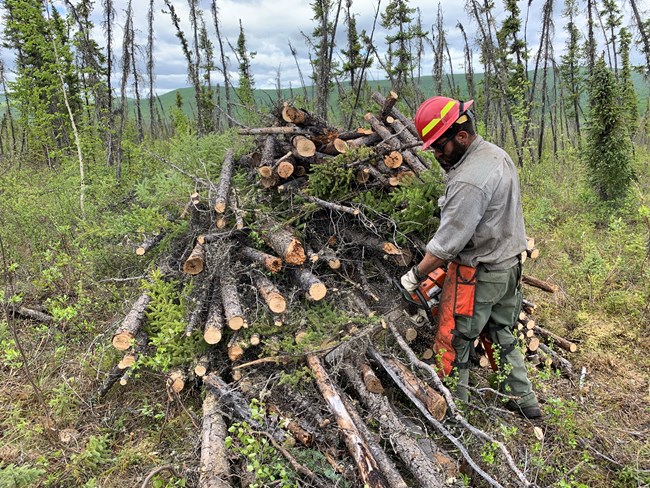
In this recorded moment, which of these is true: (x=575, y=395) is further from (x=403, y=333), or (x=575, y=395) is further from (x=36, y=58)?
Answer: (x=36, y=58)

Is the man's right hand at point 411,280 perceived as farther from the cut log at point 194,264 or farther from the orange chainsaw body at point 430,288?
the cut log at point 194,264

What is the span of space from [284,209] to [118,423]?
2.70 meters

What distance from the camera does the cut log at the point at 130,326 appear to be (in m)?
3.61

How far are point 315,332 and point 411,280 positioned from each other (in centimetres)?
98

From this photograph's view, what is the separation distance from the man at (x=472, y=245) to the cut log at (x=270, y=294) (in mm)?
1130

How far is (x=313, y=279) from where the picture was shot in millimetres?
3641

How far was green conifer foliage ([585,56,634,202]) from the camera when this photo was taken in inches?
338

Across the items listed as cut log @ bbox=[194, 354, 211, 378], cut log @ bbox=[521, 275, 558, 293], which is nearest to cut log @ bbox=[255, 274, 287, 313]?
cut log @ bbox=[194, 354, 211, 378]

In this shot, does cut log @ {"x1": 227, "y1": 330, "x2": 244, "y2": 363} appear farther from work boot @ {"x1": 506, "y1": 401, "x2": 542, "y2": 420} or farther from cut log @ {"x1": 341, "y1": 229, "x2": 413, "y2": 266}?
work boot @ {"x1": 506, "y1": 401, "x2": 542, "y2": 420}

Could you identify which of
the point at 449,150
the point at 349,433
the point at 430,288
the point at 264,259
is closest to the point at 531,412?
the point at 430,288

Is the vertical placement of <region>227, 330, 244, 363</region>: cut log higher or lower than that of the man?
lower

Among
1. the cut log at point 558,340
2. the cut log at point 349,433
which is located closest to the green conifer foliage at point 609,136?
the cut log at point 558,340

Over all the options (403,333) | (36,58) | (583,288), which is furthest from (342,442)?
(36,58)

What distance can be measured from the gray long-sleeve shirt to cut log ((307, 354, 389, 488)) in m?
1.30
